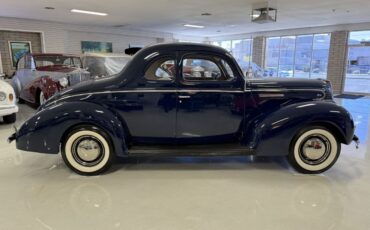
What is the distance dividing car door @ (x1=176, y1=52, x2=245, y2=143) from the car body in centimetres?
419

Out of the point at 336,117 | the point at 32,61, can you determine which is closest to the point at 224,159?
the point at 336,117

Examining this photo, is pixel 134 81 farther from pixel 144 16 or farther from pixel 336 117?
pixel 144 16

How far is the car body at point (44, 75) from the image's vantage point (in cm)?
655

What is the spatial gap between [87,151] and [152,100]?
1.00 m

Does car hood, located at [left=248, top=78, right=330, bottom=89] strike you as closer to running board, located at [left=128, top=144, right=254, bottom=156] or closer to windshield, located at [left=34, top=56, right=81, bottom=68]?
running board, located at [left=128, top=144, right=254, bottom=156]

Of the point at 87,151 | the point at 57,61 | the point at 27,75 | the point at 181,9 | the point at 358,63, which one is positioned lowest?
the point at 87,151

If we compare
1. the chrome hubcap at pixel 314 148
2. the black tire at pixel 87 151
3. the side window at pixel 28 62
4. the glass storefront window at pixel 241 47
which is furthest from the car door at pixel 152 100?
the glass storefront window at pixel 241 47

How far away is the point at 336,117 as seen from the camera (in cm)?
317

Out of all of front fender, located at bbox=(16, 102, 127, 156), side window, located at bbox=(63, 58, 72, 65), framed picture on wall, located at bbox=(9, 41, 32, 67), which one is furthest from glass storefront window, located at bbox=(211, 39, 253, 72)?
front fender, located at bbox=(16, 102, 127, 156)

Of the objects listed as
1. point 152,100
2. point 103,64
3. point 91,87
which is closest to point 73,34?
point 103,64

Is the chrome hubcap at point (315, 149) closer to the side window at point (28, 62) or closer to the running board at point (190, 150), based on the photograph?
the running board at point (190, 150)

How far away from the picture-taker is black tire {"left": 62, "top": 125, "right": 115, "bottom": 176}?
3.21 m

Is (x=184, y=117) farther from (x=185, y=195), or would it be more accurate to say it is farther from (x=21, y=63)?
(x=21, y=63)

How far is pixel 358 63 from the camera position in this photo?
488 inches
